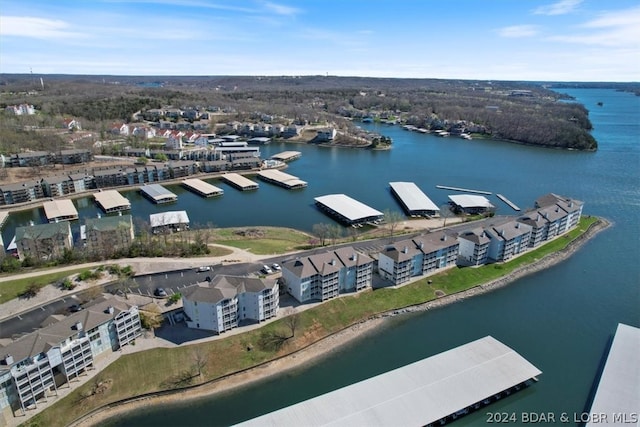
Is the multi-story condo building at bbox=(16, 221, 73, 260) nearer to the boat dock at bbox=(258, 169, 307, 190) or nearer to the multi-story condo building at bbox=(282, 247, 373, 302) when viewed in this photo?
the multi-story condo building at bbox=(282, 247, 373, 302)

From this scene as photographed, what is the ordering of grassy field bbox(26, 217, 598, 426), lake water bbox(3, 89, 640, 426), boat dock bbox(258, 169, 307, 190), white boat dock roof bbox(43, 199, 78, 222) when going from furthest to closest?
1. boat dock bbox(258, 169, 307, 190)
2. white boat dock roof bbox(43, 199, 78, 222)
3. lake water bbox(3, 89, 640, 426)
4. grassy field bbox(26, 217, 598, 426)

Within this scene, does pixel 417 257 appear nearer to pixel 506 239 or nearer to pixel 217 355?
pixel 506 239

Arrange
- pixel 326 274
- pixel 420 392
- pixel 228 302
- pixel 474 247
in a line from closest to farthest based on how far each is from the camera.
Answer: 1. pixel 420 392
2. pixel 228 302
3. pixel 326 274
4. pixel 474 247

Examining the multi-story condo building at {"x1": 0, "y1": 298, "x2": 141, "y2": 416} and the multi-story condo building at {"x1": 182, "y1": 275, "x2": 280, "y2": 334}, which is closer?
the multi-story condo building at {"x1": 0, "y1": 298, "x2": 141, "y2": 416}

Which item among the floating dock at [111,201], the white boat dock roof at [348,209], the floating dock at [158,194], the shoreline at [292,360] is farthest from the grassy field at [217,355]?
the floating dock at [158,194]

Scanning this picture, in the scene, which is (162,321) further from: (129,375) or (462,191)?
(462,191)

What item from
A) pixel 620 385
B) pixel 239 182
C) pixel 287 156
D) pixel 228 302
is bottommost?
pixel 620 385

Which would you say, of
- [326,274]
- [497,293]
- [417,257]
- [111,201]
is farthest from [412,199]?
[111,201]

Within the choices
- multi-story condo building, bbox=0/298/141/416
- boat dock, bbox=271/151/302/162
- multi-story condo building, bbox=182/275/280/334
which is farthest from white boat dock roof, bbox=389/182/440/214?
multi-story condo building, bbox=0/298/141/416
